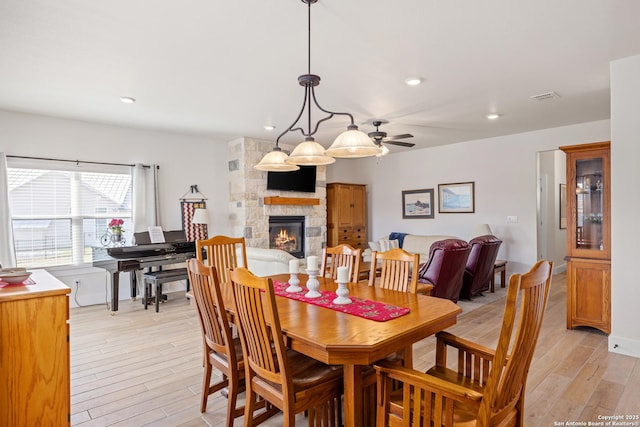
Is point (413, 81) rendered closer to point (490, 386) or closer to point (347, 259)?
point (347, 259)

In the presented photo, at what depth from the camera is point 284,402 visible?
1688 mm

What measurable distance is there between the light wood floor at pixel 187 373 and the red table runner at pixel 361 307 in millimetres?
764

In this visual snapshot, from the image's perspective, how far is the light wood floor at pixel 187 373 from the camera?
2330 millimetres

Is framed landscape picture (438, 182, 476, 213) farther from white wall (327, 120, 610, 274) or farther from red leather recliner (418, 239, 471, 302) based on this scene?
red leather recliner (418, 239, 471, 302)

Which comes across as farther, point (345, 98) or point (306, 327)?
point (345, 98)

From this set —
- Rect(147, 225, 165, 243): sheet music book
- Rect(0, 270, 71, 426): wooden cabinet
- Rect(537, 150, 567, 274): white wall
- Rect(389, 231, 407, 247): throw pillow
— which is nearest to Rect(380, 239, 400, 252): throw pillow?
Rect(389, 231, 407, 247): throw pillow

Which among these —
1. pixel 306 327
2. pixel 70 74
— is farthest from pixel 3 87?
pixel 306 327

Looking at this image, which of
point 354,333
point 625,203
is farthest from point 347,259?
point 625,203

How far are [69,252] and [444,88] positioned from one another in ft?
17.2

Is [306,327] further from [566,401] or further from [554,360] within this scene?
[554,360]

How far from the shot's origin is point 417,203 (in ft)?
24.9

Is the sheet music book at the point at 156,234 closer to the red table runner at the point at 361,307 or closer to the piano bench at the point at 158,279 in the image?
the piano bench at the point at 158,279

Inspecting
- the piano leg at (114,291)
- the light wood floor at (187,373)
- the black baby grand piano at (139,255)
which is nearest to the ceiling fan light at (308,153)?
the light wood floor at (187,373)

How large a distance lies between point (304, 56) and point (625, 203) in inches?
119
